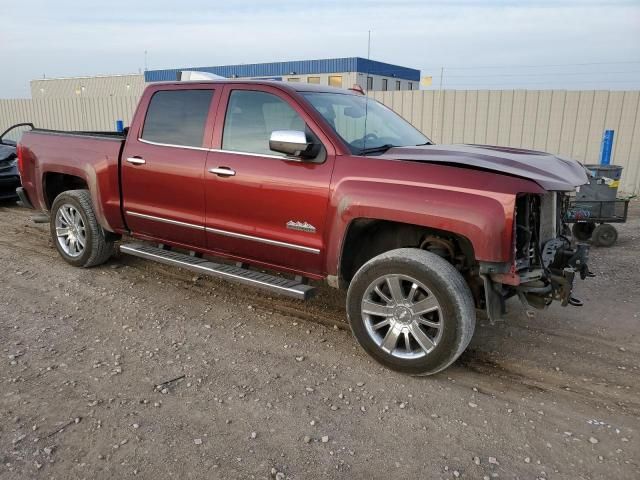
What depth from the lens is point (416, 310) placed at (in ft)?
11.4

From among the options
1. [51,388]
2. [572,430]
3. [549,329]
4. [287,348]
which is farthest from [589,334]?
[51,388]

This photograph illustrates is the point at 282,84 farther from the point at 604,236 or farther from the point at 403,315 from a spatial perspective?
the point at 604,236

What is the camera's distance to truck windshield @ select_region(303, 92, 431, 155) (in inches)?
158

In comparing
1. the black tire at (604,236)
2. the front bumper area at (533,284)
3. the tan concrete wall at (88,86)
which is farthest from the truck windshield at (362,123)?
the tan concrete wall at (88,86)

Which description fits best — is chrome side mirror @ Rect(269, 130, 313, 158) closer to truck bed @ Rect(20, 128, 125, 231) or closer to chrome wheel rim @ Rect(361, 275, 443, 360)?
chrome wheel rim @ Rect(361, 275, 443, 360)

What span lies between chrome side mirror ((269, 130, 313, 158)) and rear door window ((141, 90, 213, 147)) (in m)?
1.04

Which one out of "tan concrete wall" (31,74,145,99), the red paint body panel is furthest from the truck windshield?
"tan concrete wall" (31,74,145,99)

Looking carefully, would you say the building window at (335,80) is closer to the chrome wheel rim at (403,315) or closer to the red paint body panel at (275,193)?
the red paint body panel at (275,193)

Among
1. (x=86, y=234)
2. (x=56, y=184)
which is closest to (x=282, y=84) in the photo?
(x=86, y=234)

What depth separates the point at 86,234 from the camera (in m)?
5.53

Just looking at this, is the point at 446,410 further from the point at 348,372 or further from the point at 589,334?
the point at 589,334

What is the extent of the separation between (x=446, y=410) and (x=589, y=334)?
1.82 metres

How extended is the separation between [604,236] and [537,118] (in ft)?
17.4

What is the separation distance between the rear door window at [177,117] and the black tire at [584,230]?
5.38 metres
